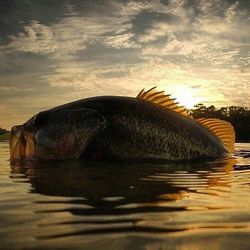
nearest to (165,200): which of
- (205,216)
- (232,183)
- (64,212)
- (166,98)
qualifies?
(205,216)

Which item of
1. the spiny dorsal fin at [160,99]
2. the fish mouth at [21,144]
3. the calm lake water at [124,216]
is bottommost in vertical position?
the calm lake water at [124,216]

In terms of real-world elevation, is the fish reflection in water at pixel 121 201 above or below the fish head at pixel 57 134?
below

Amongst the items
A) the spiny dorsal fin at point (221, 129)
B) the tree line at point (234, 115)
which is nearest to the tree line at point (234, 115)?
the tree line at point (234, 115)

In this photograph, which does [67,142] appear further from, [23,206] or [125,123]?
[23,206]

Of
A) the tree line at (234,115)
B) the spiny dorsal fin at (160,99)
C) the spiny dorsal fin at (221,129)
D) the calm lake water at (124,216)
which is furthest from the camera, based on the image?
the tree line at (234,115)

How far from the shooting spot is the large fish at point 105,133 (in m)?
5.78

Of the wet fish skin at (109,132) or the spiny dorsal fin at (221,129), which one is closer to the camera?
the wet fish skin at (109,132)

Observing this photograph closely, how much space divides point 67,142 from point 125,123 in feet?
2.89

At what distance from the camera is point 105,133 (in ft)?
19.1

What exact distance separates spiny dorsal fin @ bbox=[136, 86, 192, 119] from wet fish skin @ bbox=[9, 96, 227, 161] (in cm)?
32

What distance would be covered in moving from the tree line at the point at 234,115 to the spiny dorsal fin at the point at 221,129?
51.8 meters

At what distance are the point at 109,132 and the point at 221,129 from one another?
257cm

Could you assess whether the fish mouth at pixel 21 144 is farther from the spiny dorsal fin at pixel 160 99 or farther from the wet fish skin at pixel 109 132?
the spiny dorsal fin at pixel 160 99

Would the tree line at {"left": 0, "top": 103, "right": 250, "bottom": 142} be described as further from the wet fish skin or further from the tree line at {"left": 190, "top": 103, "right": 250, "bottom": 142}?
the wet fish skin
